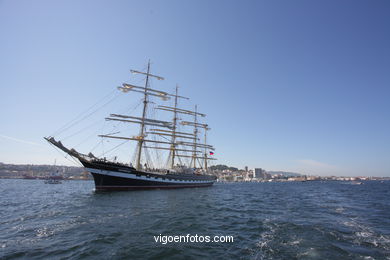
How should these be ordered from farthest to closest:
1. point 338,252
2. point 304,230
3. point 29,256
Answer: point 304,230 < point 338,252 < point 29,256

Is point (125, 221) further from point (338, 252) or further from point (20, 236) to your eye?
point (338, 252)

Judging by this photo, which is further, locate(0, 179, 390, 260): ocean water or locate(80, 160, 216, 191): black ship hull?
locate(80, 160, 216, 191): black ship hull

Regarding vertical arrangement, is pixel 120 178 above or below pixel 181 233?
above

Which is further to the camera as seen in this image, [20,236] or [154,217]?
[154,217]

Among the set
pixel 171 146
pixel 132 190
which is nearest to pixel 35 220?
pixel 132 190

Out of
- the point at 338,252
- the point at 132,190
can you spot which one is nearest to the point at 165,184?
the point at 132,190

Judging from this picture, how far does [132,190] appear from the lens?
30688 millimetres

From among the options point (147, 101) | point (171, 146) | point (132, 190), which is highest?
point (147, 101)

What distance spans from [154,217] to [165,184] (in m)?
24.8

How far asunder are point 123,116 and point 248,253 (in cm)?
3532

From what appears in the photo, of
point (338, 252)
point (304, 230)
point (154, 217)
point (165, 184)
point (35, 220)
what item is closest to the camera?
point (338, 252)

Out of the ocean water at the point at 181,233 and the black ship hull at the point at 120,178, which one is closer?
the ocean water at the point at 181,233

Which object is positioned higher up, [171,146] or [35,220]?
[171,146]

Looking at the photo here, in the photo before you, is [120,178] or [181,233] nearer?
[181,233]
